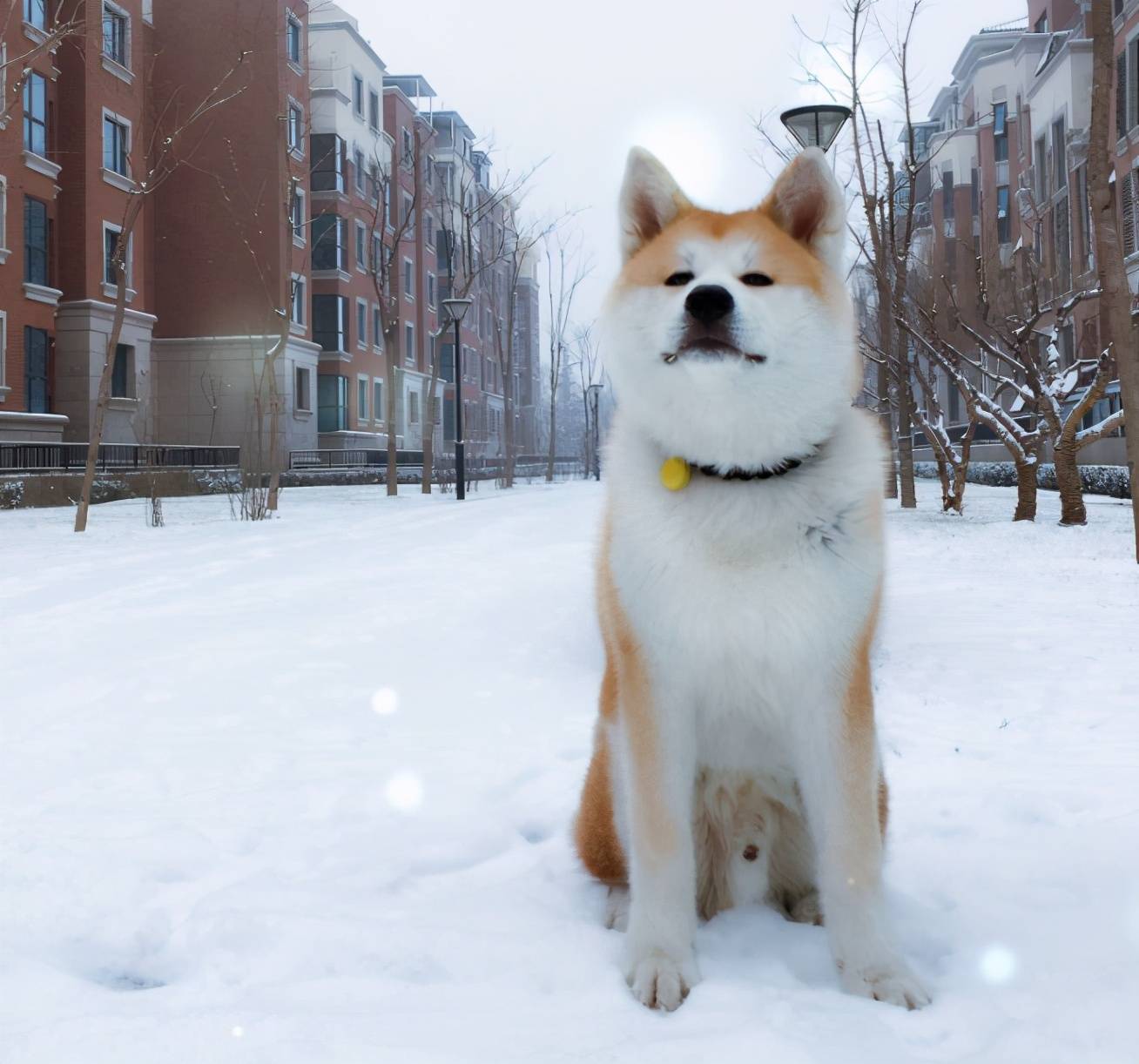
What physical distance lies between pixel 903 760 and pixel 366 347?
39625mm

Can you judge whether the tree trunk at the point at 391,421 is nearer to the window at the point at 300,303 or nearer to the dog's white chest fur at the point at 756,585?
the window at the point at 300,303

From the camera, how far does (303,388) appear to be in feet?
119

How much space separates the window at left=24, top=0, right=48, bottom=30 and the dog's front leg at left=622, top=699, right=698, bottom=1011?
2883 centimetres

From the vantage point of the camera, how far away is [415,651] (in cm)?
589

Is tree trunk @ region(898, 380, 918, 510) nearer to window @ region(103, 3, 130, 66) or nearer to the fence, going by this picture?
the fence

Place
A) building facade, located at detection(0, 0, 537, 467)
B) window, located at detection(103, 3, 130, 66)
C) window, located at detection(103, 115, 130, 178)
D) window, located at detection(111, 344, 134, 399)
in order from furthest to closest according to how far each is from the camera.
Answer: window, located at detection(111, 344, 134, 399) → window, located at detection(103, 115, 130, 178) → window, located at detection(103, 3, 130, 66) → building facade, located at detection(0, 0, 537, 467)

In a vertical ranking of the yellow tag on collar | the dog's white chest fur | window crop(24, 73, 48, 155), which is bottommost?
the dog's white chest fur

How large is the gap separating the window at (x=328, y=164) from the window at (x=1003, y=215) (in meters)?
27.7

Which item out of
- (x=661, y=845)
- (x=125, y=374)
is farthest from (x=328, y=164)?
(x=661, y=845)

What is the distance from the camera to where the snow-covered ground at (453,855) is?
1.93m

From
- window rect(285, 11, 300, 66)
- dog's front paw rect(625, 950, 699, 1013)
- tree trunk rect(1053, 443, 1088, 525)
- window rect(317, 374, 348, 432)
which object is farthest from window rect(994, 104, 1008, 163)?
dog's front paw rect(625, 950, 699, 1013)

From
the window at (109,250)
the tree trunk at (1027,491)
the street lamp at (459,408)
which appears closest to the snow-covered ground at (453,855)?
the tree trunk at (1027,491)

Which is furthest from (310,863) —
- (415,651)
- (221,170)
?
(221,170)

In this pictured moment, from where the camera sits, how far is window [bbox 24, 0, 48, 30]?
24.1 metres
